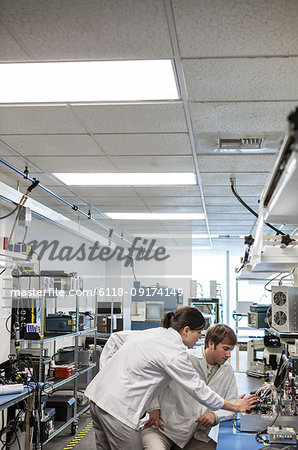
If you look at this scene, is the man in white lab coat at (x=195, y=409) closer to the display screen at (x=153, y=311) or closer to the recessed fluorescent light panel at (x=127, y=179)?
the recessed fluorescent light panel at (x=127, y=179)

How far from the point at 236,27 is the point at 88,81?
86 centimetres

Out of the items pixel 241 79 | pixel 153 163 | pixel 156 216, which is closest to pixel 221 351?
pixel 241 79

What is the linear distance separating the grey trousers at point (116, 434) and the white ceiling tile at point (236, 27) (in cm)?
179

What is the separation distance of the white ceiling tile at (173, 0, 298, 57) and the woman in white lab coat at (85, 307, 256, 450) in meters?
1.37

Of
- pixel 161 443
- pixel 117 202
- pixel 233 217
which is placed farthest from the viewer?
pixel 233 217

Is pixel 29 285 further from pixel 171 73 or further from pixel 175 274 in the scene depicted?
pixel 175 274

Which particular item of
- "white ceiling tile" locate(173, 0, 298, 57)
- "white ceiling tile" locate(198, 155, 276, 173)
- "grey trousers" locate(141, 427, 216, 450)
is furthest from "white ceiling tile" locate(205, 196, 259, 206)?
"white ceiling tile" locate(173, 0, 298, 57)

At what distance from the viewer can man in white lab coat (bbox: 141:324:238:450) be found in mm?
2557

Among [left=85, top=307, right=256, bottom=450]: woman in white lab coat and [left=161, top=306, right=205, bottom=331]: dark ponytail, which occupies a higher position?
[left=161, top=306, right=205, bottom=331]: dark ponytail

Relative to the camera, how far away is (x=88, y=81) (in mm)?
2447

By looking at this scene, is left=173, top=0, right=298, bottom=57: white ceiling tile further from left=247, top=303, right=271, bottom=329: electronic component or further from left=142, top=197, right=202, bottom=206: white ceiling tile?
left=247, top=303, right=271, bottom=329: electronic component

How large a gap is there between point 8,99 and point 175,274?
815 cm

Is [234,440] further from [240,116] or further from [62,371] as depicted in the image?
[62,371]

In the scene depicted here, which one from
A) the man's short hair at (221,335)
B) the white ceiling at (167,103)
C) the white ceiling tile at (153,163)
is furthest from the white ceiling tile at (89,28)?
the white ceiling tile at (153,163)
